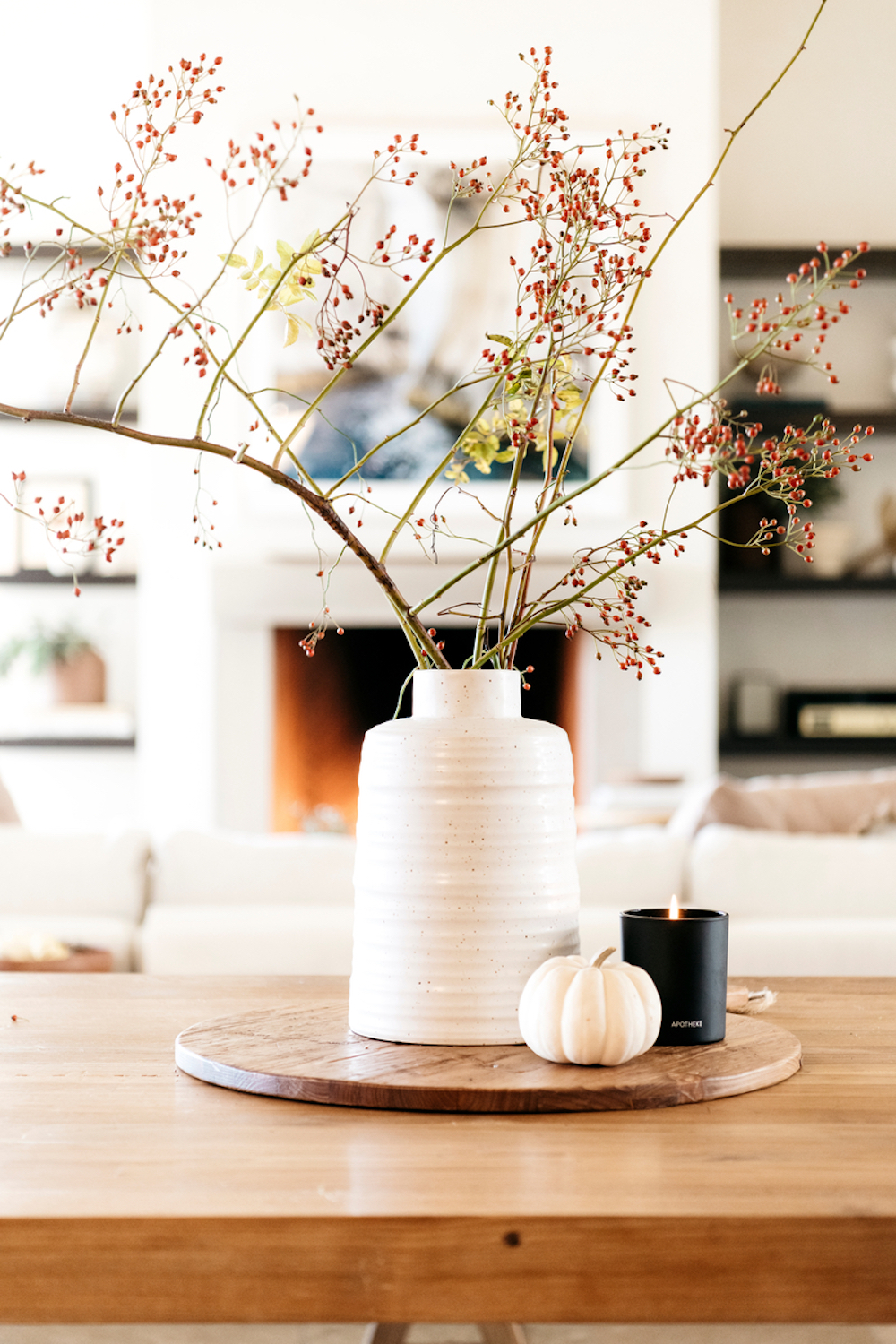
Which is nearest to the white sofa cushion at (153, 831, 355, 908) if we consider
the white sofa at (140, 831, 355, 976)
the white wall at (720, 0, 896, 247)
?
the white sofa at (140, 831, 355, 976)

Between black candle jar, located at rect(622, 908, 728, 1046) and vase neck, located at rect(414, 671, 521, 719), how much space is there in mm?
159

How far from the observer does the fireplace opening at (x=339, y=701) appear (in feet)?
17.3

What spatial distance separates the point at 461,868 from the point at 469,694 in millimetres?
109

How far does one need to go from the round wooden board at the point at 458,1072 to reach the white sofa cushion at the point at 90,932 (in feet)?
2.99

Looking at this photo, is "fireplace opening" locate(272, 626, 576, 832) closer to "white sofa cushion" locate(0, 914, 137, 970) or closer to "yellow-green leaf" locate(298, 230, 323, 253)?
"white sofa cushion" locate(0, 914, 137, 970)

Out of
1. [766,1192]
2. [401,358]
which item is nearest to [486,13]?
[401,358]

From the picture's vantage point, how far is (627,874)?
6.07 feet

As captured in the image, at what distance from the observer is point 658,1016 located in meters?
0.82

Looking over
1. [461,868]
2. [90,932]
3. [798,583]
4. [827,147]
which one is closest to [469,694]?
[461,868]

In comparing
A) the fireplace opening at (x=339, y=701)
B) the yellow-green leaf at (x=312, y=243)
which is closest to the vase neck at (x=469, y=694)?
the yellow-green leaf at (x=312, y=243)

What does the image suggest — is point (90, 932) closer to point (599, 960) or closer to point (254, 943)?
point (254, 943)

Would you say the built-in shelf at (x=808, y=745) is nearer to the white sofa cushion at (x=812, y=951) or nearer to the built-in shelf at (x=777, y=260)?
the built-in shelf at (x=777, y=260)

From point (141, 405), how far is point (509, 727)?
15.2ft

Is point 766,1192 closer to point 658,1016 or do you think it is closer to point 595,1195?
point 595,1195
